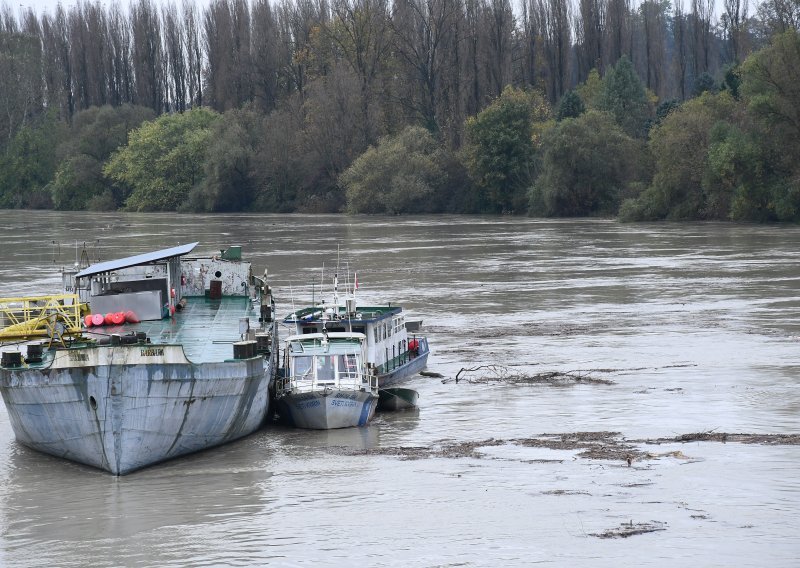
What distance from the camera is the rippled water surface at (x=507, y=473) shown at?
715 inches

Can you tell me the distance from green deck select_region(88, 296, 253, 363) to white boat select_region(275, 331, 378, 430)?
4.43 feet

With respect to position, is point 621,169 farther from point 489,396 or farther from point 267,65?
point 489,396

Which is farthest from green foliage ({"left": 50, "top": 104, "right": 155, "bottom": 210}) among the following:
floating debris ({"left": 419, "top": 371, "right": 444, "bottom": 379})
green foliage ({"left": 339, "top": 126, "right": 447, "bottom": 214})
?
floating debris ({"left": 419, "top": 371, "right": 444, "bottom": 379})

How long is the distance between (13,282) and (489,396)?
3022cm

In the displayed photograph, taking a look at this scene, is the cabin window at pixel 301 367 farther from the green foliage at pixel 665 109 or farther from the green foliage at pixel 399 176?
the green foliage at pixel 399 176

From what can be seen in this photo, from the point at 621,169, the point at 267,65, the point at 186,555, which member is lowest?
the point at 186,555

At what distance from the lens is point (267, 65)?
13925 centimetres

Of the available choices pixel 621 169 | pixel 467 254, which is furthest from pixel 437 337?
pixel 621 169

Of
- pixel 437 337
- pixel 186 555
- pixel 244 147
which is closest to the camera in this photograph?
pixel 186 555

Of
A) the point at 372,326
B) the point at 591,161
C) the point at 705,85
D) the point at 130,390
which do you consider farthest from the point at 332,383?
the point at 705,85

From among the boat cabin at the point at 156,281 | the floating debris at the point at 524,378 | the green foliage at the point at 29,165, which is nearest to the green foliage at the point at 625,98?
the green foliage at the point at 29,165

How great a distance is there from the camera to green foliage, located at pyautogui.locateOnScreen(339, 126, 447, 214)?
111125mm

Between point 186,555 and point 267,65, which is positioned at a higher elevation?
point 267,65

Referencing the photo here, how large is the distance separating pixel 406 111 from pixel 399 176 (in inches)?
643
